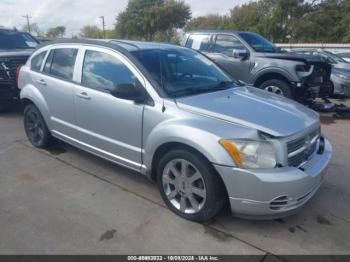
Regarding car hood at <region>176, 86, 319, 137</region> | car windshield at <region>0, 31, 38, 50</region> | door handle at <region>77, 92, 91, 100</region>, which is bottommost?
door handle at <region>77, 92, 91, 100</region>

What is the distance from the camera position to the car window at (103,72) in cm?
360

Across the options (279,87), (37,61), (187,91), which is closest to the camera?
(187,91)

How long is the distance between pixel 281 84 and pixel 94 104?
481 cm

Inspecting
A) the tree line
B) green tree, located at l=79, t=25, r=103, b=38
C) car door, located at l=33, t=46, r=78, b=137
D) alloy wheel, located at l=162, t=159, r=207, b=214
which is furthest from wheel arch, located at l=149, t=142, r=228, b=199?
green tree, located at l=79, t=25, r=103, b=38

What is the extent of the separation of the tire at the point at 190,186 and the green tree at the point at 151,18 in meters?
48.8

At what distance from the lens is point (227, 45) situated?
804cm

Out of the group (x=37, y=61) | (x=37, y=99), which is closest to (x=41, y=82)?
(x=37, y=99)

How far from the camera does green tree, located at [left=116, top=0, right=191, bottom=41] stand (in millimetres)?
49250

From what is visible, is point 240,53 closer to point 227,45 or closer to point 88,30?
point 227,45

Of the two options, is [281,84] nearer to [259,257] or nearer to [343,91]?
[343,91]

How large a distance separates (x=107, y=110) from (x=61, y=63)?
1306 millimetres

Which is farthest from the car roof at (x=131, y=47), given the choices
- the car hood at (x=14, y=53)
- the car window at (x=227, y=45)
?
the car window at (x=227, y=45)

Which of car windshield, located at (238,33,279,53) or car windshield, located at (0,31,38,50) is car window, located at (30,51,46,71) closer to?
car windshield, located at (0,31,38,50)

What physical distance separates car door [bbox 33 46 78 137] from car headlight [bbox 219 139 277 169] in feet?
7.62
